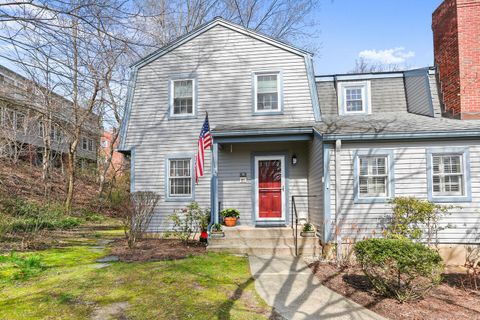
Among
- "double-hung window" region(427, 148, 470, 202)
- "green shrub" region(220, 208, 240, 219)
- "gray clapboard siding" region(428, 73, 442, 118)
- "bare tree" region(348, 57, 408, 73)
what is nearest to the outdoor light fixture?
"green shrub" region(220, 208, 240, 219)

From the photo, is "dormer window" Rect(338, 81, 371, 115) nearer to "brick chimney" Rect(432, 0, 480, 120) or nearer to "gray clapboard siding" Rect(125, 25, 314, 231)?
"gray clapboard siding" Rect(125, 25, 314, 231)

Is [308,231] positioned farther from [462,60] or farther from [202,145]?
[462,60]

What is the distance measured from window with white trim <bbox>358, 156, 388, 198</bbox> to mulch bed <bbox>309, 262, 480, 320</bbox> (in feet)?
7.96

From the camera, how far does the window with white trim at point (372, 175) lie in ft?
28.5

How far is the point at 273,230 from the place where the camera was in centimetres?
940

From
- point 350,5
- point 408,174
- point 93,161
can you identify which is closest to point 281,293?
point 408,174

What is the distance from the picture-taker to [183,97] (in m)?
→ 11.3

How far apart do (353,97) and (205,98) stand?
5096mm

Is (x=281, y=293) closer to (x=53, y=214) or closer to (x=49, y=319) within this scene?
(x=49, y=319)

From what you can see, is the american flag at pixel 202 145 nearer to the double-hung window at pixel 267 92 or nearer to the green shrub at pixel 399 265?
the double-hung window at pixel 267 92

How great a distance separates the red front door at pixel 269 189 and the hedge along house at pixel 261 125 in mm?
32

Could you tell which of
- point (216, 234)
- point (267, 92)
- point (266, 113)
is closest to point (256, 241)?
point (216, 234)

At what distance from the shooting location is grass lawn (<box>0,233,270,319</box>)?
14.6 ft

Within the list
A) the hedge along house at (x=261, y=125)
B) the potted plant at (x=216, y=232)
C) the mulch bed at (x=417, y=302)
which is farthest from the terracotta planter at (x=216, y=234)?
the mulch bed at (x=417, y=302)
